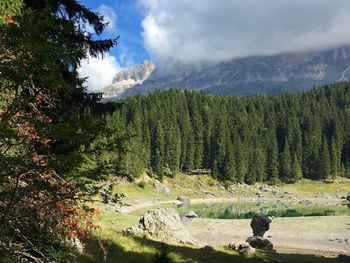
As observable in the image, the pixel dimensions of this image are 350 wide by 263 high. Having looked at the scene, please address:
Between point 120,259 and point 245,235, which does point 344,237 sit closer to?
point 245,235

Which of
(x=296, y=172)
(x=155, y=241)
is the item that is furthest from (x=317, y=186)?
(x=155, y=241)

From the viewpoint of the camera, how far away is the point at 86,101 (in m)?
15.3

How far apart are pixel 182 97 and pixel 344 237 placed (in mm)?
134476

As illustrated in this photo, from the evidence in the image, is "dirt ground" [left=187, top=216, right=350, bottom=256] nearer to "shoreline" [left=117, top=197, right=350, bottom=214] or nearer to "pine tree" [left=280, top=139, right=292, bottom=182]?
"shoreline" [left=117, top=197, right=350, bottom=214]

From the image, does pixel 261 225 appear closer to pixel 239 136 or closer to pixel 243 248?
pixel 243 248

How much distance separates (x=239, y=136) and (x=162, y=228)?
128 meters

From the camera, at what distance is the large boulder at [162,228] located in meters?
30.6

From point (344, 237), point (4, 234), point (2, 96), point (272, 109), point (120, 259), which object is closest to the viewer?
point (4, 234)

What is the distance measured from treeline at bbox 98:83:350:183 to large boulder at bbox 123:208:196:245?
8081cm

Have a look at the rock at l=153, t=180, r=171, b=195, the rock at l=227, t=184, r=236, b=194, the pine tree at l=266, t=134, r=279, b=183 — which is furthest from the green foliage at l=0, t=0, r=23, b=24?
the pine tree at l=266, t=134, r=279, b=183

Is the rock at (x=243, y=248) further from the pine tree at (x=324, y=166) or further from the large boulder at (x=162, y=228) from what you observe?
the pine tree at (x=324, y=166)

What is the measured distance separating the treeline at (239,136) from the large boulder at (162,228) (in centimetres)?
8081

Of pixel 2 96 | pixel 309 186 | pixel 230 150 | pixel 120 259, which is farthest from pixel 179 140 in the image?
pixel 2 96

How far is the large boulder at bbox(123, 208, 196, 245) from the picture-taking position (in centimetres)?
3059
